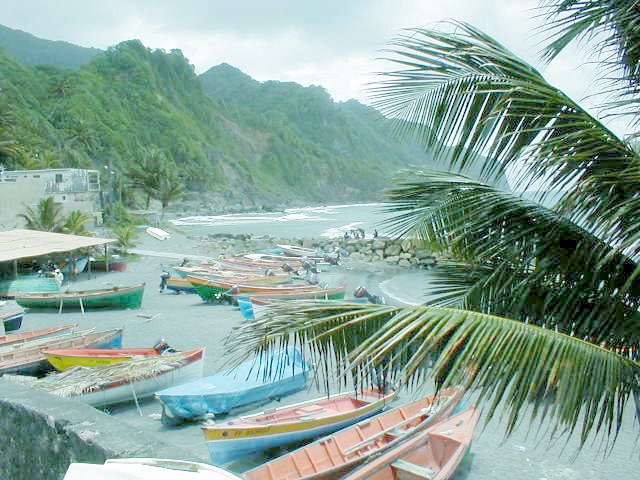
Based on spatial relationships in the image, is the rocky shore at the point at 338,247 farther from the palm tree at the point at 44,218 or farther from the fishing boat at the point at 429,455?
the fishing boat at the point at 429,455

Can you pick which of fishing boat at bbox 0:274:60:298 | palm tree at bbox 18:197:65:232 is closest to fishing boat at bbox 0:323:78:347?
fishing boat at bbox 0:274:60:298

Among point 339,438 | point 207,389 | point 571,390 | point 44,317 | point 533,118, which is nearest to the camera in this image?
point 571,390

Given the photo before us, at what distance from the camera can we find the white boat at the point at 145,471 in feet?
6.22

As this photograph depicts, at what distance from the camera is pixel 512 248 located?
14.1 feet

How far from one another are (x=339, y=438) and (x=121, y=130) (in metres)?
91.9

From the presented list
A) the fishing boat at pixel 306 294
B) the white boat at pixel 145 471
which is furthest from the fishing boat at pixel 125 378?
the white boat at pixel 145 471

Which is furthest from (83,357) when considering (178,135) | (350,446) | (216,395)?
(178,135)

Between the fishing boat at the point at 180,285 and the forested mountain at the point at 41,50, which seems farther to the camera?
the forested mountain at the point at 41,50

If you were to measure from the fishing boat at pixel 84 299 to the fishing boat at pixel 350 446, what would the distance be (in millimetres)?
12918

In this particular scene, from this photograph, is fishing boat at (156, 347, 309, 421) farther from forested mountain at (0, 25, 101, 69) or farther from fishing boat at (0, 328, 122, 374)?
forested mountain at (0, 25, 101, 69)

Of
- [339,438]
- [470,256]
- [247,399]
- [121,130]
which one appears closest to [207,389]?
[247,399]

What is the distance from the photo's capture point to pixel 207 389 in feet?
34.3

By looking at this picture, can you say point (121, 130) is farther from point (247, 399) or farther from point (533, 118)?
point (533, 118)

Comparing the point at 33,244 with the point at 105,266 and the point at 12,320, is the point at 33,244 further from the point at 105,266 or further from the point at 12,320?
the point at 105,266
